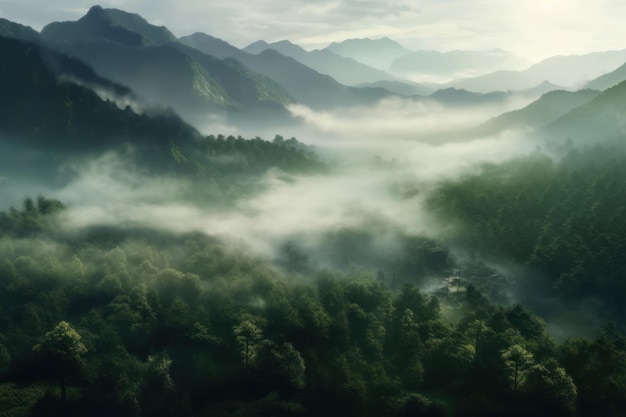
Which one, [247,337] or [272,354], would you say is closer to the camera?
[272,354]

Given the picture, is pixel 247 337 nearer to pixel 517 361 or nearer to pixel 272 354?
pixel 272 354

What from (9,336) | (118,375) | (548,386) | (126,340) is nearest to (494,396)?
(548,386)

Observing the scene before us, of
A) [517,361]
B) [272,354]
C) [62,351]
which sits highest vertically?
[62,351]

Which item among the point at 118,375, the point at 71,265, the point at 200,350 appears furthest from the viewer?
the point at 71,265

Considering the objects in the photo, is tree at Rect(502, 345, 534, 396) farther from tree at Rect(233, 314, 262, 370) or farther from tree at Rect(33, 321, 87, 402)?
tree at Rect(33, 321, 87, 402)

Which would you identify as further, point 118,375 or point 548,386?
point 118,375

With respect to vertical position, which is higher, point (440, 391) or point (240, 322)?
point (240, 322)

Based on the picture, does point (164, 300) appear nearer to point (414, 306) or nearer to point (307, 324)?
point (307, 324)

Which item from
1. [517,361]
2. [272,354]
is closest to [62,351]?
[272,354]

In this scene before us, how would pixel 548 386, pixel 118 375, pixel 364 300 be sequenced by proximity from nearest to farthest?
pixel 548 386 < pixel 118 375 < pixel 364 300
